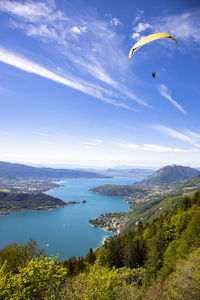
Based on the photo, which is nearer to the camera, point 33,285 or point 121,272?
point 33,285

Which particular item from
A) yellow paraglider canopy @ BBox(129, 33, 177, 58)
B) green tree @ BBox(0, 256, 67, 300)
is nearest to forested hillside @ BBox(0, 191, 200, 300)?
green tree @ BBox(0, 256, 67, 300)

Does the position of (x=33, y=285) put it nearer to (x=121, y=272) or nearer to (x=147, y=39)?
(x=147, y=39)

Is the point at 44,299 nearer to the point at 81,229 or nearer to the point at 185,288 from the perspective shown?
the point at 185,288

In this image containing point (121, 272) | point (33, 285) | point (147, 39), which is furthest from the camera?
point (121, 272)

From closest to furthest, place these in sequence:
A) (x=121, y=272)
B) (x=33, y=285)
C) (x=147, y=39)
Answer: (x=147, y=39) → (x=33, y=285) → (x=121, y=272)

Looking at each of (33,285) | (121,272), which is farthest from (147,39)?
(121,272)

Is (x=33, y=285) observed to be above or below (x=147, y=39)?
below

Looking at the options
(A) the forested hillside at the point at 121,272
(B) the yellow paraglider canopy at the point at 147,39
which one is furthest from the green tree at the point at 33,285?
(B) the yellow paraglider canopy at the point at 147,39

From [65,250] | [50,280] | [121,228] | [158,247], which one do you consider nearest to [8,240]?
[65,250]

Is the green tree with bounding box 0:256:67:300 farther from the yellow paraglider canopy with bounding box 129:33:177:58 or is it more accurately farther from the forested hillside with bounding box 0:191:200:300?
the yellow paraglider canopy with bounding box 129:33:177:58
